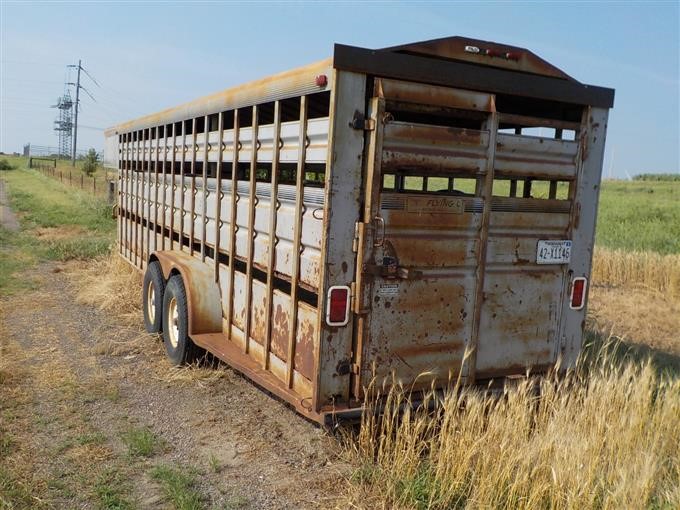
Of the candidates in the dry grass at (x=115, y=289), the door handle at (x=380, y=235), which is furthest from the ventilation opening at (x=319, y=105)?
the dry grass at (x=115, y=289)

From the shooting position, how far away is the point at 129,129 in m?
8.67

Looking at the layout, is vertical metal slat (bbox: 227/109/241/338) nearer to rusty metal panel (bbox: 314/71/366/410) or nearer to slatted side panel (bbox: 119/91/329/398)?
slatted side panel (bbox: 119/91/329/398)

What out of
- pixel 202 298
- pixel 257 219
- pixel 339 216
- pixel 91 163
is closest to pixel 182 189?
pixel 202 298

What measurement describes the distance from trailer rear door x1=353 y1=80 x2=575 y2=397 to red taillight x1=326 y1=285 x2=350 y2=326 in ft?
0.26

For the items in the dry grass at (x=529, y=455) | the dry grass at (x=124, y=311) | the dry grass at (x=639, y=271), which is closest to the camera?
the dry grass at (x=529, y=455)

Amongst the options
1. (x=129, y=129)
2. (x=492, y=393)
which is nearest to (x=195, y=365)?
(x=492, y=393)

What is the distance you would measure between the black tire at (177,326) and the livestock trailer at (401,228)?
0.28 meters

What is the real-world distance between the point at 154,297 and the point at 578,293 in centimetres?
418

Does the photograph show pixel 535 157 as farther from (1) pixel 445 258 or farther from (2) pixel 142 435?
(2) pixel 142 435

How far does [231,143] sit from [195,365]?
2043mm

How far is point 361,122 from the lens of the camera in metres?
3.57

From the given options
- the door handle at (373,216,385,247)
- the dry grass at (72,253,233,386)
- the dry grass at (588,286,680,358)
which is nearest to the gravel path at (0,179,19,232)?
the dry grass at (72,253,233,386)

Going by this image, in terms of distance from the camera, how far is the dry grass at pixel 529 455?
306 cm

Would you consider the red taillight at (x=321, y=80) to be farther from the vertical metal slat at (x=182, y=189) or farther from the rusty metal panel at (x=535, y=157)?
the vertical metal slat at (x=182, y=189)
